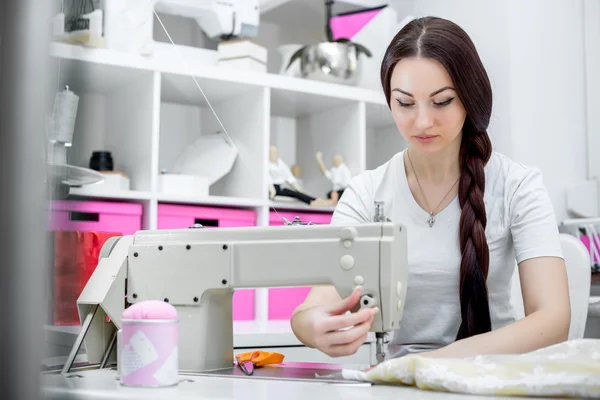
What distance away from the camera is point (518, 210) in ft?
4.22

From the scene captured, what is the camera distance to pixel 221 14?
7.39ft

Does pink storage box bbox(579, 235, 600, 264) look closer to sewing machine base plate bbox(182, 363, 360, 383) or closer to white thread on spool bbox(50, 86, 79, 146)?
sewing machine base plate bbox(182, 363, 360, 383)

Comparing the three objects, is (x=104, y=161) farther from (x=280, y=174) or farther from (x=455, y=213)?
(x=455, y=213)

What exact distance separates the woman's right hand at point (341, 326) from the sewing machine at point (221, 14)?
1462 millimetres

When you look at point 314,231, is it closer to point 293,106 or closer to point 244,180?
point 244,180

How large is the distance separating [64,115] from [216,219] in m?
1.76

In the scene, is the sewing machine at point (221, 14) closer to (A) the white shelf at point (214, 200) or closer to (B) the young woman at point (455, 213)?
(A) the white shelf at point (214, 200)

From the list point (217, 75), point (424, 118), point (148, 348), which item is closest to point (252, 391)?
point (148, 348)

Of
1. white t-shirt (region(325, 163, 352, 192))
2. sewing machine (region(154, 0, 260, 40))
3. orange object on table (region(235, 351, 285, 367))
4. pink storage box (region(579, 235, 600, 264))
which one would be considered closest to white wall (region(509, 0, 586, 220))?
pink storage box (region(579, 235, 600, 264))

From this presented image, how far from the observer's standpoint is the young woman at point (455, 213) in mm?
1172

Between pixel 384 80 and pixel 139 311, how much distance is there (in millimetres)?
660

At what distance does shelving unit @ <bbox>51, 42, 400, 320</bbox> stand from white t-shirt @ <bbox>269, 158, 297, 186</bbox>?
6cm

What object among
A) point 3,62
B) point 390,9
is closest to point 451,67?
point 3,62

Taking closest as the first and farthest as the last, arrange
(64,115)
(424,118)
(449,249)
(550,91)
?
(64,115), (424,118), (449,249), (550,91)
